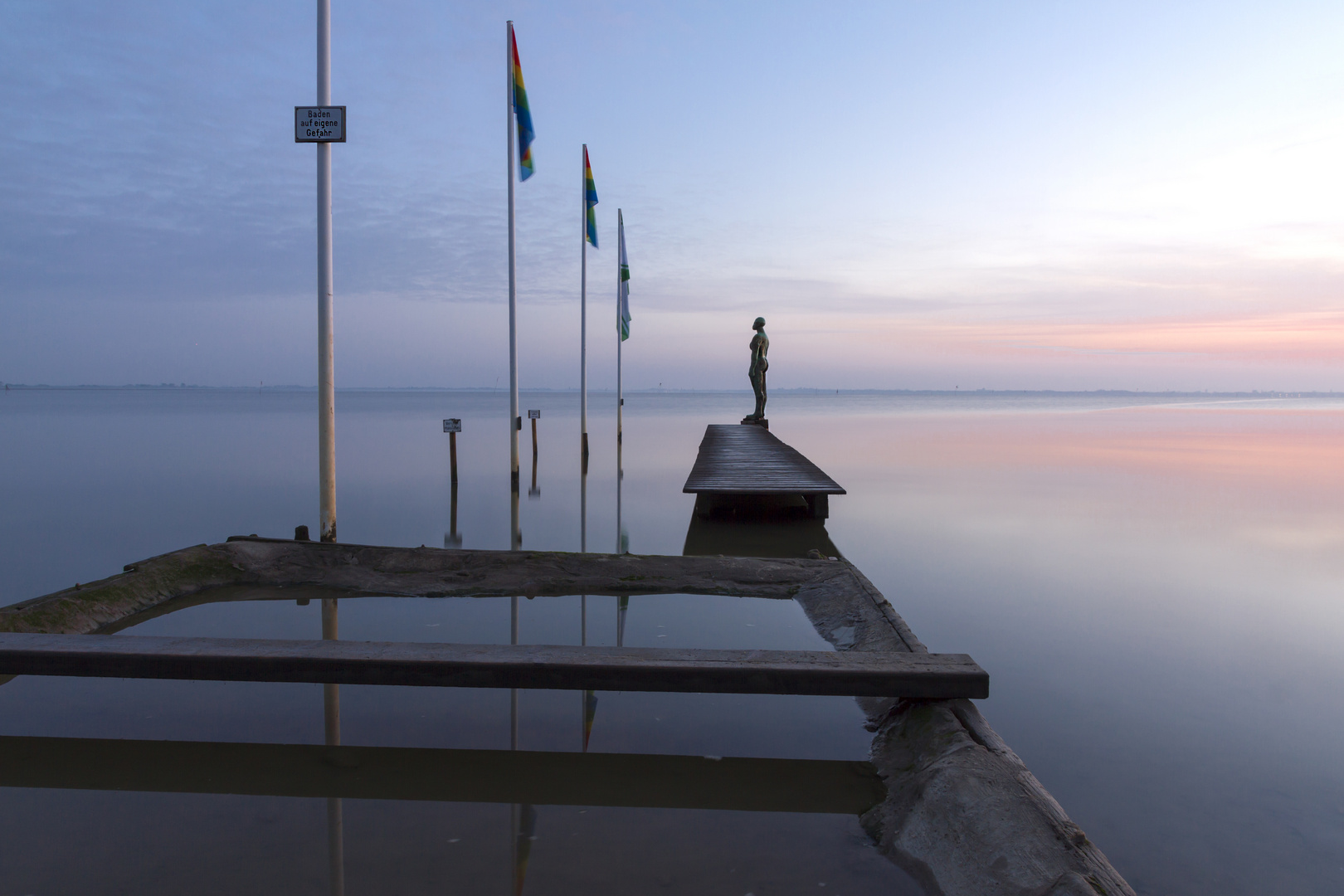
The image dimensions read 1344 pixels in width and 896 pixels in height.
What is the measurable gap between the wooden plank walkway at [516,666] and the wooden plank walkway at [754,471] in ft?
22.8

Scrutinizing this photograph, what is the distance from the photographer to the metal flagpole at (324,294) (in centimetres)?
771

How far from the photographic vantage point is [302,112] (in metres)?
7.57

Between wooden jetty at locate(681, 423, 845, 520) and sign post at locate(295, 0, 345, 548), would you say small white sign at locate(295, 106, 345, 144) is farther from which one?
wooden jetty at locate(681, 423, 845, 520)

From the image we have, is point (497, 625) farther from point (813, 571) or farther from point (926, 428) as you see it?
point (926, 428)

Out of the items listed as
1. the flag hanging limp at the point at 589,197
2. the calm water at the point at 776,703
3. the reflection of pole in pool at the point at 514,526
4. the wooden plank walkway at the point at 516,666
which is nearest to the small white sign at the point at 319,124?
the calm water at the point at 776,703

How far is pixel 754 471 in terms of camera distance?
13312 millimetres

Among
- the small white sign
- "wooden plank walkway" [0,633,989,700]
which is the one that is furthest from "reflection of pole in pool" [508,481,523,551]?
"wooden plank walkway" [0,633,989,700]

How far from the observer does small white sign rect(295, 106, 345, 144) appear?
24.7 feet

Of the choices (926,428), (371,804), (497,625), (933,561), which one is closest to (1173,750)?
(371,804)

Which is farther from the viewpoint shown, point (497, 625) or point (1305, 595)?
point (1305, 595)

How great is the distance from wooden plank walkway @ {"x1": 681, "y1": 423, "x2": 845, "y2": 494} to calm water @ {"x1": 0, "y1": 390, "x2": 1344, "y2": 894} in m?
1.04

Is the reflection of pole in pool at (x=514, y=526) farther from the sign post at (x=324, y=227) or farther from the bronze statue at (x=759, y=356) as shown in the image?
the bronze statue at (x=759, y=356)

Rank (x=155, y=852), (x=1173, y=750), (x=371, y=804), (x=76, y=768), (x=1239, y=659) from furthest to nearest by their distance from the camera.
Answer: (x=1239, y=659)
(x=1173, y=750)
(x=76, y=768)
(x=371, y=804)
(x=155, y=852)

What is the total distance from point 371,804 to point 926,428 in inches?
1621
